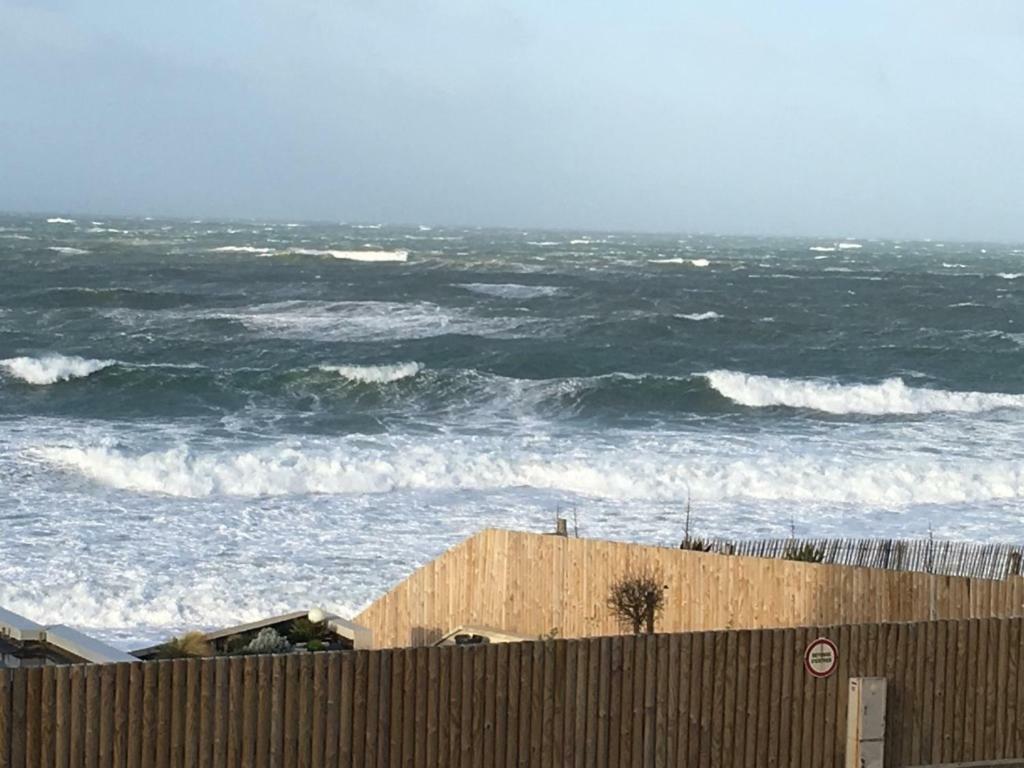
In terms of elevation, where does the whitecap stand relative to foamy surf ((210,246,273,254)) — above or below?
below

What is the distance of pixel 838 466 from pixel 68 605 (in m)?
16.3

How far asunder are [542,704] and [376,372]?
37261 mm

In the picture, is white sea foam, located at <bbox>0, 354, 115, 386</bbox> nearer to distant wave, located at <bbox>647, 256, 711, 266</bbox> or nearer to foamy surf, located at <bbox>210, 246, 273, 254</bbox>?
foamy surf, located at <bbox>210, 246, 273, 254</bbox>

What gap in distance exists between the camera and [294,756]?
28.7 ft

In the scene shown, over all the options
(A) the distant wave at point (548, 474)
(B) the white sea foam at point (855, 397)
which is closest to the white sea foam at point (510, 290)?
(B) the white sea foam at point (855, 397)

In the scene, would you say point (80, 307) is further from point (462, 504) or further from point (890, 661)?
point (890, 661)

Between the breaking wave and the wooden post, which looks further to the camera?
the breaking wave

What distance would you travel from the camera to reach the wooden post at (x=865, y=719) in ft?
32.6

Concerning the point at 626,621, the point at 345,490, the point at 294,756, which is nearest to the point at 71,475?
the point at 345,490

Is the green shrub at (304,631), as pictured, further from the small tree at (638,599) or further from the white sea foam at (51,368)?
the white sea foam at (51,368)

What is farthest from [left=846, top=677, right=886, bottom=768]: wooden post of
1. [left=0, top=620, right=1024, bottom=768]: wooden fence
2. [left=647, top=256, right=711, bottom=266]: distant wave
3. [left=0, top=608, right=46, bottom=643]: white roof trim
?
[left=647, top=256, right=711, bottom=266]: distant wave

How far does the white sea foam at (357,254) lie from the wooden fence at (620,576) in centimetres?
9574

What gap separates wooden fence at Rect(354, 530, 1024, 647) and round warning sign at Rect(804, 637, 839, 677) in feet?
8.11

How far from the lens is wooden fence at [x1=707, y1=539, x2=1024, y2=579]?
47.2 ft
